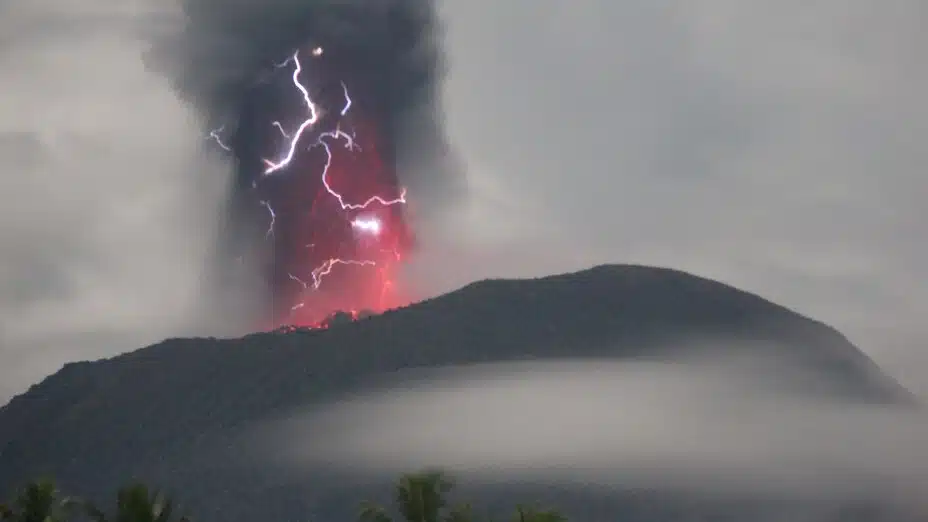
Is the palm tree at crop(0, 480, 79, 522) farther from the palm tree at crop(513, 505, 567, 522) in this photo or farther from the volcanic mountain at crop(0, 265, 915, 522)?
the volcanic mountain at crop(0, 265, 915, 522)

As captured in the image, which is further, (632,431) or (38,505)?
(632,431)

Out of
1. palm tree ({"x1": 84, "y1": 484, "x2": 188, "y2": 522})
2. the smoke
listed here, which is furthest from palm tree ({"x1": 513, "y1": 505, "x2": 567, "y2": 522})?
the smoke

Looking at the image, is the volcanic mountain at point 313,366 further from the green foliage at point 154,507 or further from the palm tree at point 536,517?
the palm tree at point 536,517

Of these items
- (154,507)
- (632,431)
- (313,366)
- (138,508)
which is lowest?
(138,508)

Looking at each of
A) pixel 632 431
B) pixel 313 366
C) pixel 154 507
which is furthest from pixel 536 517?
pixel 313 366

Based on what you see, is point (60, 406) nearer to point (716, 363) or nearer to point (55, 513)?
point (716, 363)

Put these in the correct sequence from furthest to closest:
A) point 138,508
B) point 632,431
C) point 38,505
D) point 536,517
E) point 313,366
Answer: point 313,366, point 632,431, point 38,505, point 138,508, point 536,517

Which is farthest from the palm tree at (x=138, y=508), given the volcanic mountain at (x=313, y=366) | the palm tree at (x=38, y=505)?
the volcanic mountain at (x=313, y=366)

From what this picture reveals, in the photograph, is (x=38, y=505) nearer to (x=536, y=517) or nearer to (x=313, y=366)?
(x=536, y=517)
